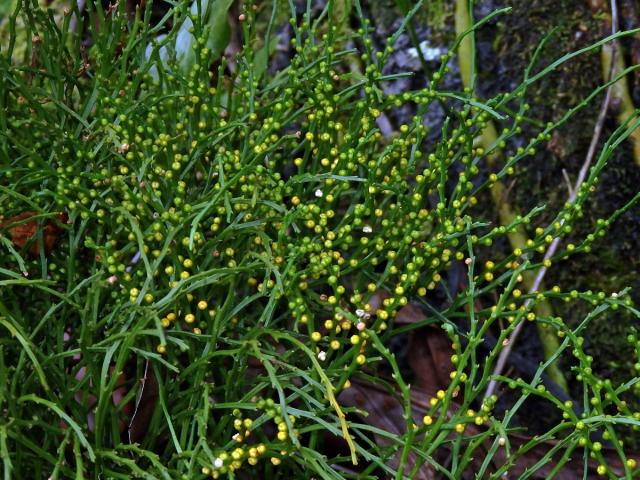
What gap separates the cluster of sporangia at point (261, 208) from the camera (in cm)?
87

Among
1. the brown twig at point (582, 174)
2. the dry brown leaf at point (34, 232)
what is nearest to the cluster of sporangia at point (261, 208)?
the dry brown leaf at point (34, 232)

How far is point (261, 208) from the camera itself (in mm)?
939

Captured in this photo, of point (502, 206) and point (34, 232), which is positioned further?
point (502, 206)

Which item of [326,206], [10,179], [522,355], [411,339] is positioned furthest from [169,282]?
[522,355]

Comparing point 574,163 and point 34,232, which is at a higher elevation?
point 34,232

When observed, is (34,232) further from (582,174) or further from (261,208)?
(582,174)

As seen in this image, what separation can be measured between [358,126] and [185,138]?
0.21 m

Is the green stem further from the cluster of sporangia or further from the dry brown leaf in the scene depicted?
the dry brown leaf

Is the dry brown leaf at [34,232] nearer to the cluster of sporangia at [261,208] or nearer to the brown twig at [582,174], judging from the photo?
the cluster of sporangia at [261,208]

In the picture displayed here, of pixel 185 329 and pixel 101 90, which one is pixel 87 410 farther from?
pixel 101 90

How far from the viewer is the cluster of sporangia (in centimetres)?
87

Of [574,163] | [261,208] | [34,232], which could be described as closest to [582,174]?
[574,163]

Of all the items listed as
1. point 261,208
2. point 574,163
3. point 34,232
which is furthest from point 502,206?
point 34,232

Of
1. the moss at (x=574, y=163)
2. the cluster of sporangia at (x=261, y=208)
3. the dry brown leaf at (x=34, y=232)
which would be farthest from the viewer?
the moss at (x=574, y=163)
